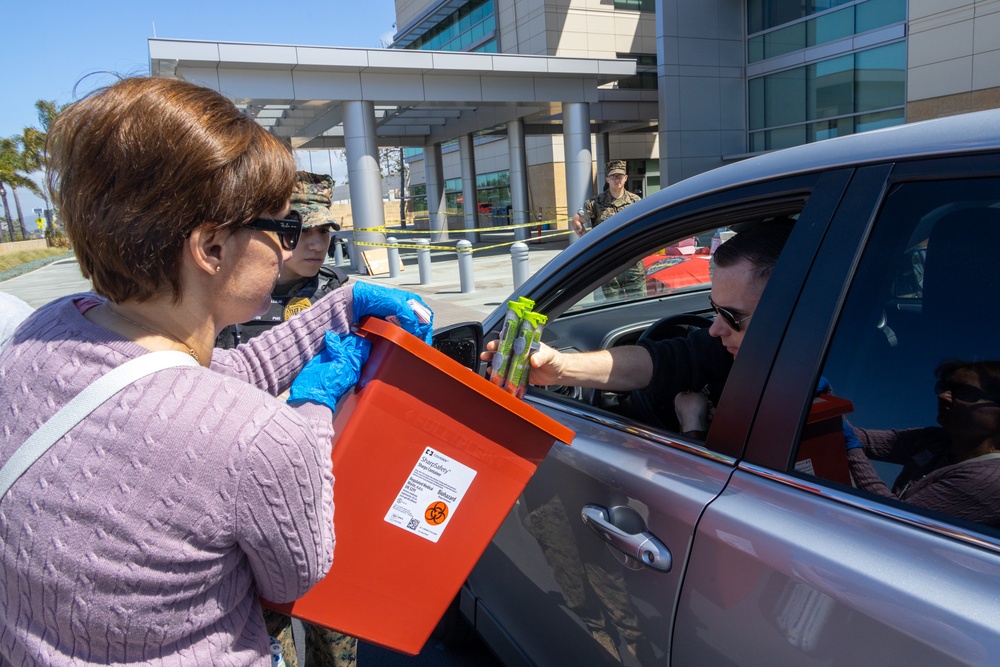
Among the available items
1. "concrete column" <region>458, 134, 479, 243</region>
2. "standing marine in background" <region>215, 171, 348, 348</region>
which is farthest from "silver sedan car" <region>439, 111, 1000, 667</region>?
"concrete column" <region>458, 134, 479, 243</region>

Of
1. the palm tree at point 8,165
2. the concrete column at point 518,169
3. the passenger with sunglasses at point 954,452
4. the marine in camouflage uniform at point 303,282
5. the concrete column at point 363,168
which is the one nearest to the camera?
the passenger with sunglasses at point 954,452

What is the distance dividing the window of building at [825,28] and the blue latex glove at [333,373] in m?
20.1

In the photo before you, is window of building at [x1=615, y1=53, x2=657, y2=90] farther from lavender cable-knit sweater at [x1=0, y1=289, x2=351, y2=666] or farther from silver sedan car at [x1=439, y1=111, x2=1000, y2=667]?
lavender cable-knit sweater at [x1=0, y1=289, x2=351, y2=666]

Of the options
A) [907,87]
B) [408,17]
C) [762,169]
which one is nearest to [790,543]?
[762,169]

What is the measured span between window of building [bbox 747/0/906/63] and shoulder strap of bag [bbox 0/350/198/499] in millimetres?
20594

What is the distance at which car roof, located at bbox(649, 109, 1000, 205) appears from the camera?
1143 millimetres

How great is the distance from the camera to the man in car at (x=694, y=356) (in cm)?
175

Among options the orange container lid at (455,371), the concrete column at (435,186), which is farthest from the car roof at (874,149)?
the concrete column at (435,186)

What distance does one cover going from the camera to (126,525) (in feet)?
3.29

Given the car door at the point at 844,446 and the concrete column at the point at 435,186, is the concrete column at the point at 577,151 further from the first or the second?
the car door at the point at 844,446

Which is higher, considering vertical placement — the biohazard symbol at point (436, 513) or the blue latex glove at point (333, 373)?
the blue latex glove at point (333, 373)

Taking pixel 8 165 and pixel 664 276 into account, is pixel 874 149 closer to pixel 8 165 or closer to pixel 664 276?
pixel 664 276

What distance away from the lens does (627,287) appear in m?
3.42

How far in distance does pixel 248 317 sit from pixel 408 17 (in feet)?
147
